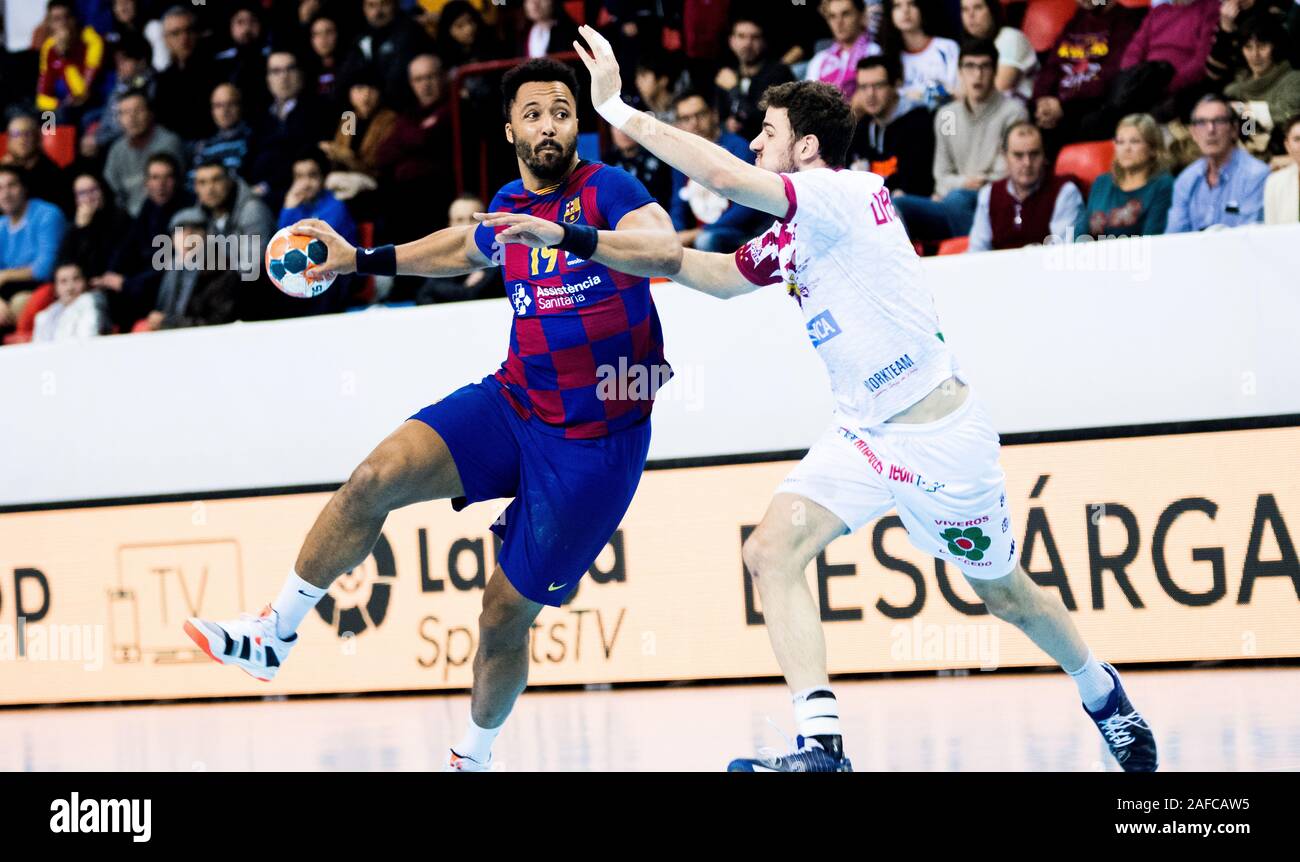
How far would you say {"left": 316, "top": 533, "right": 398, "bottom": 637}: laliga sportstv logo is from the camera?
9.01 m

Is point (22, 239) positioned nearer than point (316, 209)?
No

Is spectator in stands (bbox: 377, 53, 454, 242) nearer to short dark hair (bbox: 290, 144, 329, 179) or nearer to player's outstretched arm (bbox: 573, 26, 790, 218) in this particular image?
short dark hair (bbox: 290, 144, 329, 179)

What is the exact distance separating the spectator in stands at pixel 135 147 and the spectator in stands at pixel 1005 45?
6232mm

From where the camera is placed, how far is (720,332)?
8.66m

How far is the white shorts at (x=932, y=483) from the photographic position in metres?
5.01

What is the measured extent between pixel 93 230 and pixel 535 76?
300 inches

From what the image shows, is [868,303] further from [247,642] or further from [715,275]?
[247,642]

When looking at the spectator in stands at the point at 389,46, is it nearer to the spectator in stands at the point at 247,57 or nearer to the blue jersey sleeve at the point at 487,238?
the spectator in stands at the point at 247,57

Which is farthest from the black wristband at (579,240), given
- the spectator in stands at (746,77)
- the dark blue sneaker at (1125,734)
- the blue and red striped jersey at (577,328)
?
the spectator in stands at (746,77)

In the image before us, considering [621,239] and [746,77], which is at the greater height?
[746,77]

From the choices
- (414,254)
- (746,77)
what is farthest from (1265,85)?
(414,254)

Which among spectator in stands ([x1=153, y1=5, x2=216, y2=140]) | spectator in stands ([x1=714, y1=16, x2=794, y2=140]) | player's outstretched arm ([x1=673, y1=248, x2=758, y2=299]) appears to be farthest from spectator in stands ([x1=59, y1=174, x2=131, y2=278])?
player's outstretched arm ([x1=673, y1=248, x2=758, y2=299])

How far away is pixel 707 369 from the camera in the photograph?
28.5 feet
